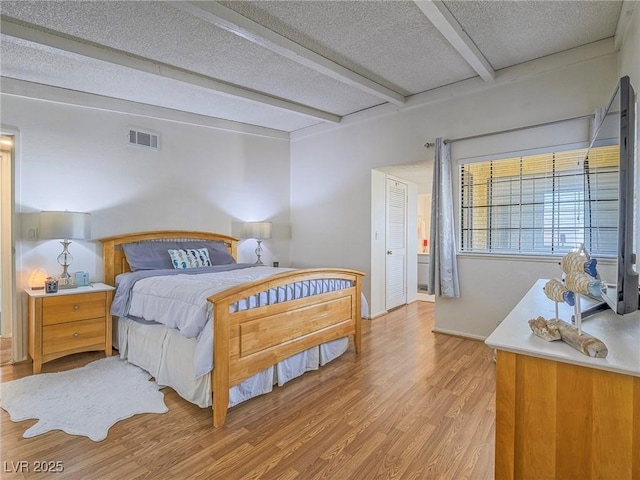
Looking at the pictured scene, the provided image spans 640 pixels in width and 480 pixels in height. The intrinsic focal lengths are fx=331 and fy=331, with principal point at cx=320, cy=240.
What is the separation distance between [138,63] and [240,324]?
254 centimetres

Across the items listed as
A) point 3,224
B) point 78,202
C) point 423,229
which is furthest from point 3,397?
point 423,229

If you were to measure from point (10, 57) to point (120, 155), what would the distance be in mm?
1169

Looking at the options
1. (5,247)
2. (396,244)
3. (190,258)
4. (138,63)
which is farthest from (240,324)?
(396,244)

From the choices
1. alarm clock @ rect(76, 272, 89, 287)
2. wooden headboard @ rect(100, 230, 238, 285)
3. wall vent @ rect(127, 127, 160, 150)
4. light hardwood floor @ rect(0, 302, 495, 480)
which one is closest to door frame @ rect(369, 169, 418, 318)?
light hardwood floor @ rect(0, 302, 495, 480)

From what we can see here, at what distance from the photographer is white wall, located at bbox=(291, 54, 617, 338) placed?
10.3 ft

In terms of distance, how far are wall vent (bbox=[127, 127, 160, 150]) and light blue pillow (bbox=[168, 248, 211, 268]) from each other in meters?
1.32

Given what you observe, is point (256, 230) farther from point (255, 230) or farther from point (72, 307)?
point (72, 307)

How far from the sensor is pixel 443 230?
12.2 feet

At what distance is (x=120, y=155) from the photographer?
3.75 meters

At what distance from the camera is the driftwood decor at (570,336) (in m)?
0.99

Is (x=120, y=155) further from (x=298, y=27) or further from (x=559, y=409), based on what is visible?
(x=559, y=409)

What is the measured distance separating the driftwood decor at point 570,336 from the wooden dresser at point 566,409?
2 cm

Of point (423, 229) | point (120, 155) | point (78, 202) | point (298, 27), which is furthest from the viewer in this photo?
point (423, 229)

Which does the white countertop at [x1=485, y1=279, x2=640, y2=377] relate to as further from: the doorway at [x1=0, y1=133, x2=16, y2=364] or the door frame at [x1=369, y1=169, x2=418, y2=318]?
the doorway at [x1=0, y1=133, x2=16, y2=364]
